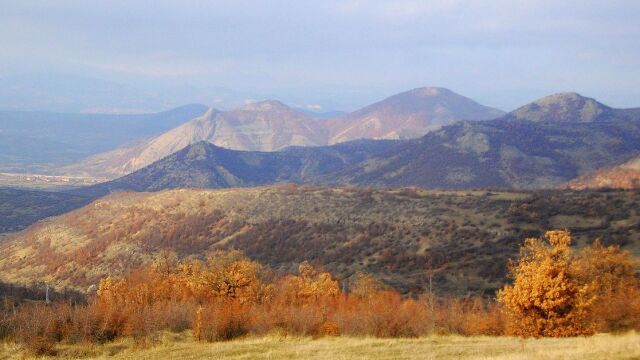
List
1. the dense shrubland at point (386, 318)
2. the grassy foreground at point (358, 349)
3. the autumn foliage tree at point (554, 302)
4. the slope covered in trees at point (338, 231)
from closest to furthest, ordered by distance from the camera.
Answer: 1. the grassy foreground at point (358, 349)
2. the dense shrubland at point (386, 318)
3. the autumn foliage tree at point (554, 302)
4. the slope covered in trees at point (338, 231)

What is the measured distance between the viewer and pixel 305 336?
101 feet

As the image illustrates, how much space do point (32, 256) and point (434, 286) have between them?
90.1 metres

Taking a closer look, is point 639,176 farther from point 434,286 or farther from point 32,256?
point 32,256

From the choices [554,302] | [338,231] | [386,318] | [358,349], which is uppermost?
[554,302]

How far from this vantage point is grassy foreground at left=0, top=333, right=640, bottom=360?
2212 cm

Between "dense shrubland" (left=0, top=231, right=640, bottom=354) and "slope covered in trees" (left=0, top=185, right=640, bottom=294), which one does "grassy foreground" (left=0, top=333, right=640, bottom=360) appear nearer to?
"dense shrubland" (left=0, top=231, right=640, bottom=354)

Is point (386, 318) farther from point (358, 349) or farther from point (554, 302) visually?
point (554, 302)

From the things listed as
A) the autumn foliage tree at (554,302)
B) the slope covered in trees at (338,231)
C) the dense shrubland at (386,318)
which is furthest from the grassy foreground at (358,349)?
the slope covered in trees at (338,231)

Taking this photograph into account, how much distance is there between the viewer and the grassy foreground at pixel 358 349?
72.6ft

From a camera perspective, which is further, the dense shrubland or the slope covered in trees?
the slope covered in trees

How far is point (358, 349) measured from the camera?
25547 millimetres

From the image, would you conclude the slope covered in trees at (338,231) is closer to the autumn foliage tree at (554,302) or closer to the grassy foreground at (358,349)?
the autumn foliage tree at (554,302)

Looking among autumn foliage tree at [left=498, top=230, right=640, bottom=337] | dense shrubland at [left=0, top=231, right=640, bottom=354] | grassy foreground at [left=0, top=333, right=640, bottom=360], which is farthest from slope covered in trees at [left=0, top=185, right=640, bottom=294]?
grassy foreground at [left=0, top=333, right=640, bottom=360]

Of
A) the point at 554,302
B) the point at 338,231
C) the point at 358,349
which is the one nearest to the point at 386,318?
the point at 358,349
